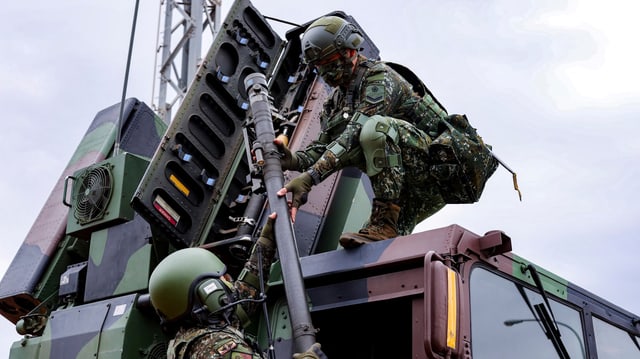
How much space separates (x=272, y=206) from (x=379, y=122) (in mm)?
635

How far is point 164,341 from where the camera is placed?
4461 millimetres

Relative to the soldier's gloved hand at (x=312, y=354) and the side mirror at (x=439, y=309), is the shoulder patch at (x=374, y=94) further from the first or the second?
the soldier's gloved hand at (x=312, y=354)

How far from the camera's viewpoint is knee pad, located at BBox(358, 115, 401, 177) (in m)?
3.94

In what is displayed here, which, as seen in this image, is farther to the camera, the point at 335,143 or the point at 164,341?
the point at 164,341

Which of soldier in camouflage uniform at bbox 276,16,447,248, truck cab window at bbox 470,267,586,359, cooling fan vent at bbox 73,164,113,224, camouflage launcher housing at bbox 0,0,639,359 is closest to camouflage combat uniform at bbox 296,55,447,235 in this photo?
soldier in camouflage uniform at bbox 276,16,447,248

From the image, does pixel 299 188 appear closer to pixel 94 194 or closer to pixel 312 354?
pixel 312 354

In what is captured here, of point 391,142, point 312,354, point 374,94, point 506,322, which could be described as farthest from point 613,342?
point 312,354

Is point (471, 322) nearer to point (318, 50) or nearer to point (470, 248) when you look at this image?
point (470, 248)

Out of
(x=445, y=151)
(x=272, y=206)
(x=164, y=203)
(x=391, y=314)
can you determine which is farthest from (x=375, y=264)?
(x=164, y=203)

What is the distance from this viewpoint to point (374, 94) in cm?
425

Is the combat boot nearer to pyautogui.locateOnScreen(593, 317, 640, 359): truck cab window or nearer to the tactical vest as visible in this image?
the tactical vest

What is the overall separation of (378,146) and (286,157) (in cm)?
47

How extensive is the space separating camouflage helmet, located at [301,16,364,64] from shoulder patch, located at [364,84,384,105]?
253 millimetres

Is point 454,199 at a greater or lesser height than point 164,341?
greater
